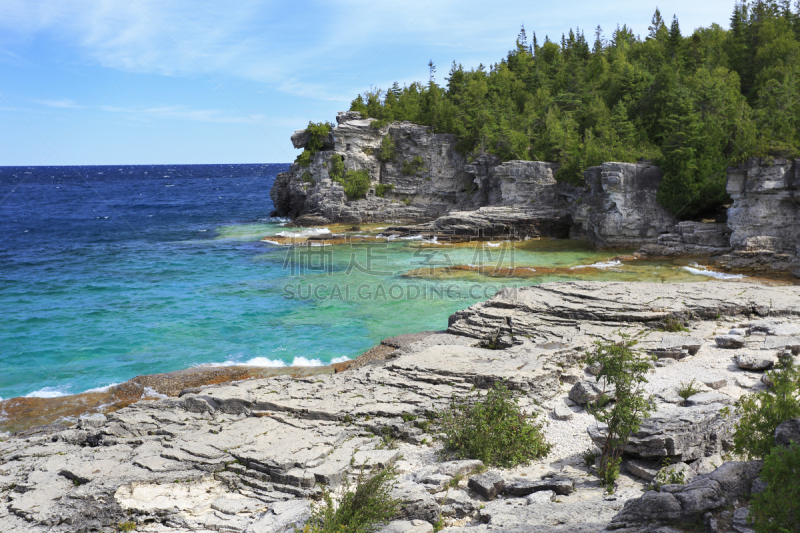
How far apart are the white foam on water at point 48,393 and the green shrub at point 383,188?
4240cm

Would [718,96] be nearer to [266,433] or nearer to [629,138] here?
[629,138]

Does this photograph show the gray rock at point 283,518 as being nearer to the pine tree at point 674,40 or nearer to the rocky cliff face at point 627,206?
the rocky cliff face at point 627,206

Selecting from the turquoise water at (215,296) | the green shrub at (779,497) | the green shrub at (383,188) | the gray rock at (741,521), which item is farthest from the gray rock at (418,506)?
the green shrub at (383,188)

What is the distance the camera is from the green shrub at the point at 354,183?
54688 mm

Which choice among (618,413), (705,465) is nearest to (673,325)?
(705,465)

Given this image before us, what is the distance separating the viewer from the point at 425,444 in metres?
10.9

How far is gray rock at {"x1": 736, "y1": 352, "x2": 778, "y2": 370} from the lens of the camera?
1263cm

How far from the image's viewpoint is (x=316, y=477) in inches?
370

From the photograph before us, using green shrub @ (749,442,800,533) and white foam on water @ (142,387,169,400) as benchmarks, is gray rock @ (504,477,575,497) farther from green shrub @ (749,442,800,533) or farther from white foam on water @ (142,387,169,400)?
white foam on water @ (142,387,169,400)

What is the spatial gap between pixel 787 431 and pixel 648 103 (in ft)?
142

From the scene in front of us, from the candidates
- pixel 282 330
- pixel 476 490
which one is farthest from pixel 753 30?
pixel 476 490

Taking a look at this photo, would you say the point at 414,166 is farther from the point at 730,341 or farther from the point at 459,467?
the point at 459,467

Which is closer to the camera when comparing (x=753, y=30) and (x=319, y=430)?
(x=319, y=430)

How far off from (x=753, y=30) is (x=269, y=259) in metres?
48.8
